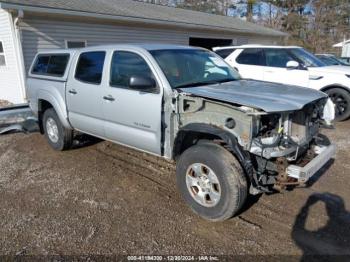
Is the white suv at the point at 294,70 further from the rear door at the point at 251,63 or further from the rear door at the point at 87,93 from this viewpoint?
the rear door at the point at 87,93

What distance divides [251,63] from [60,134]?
17.8 feet

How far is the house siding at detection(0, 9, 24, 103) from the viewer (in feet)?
31.4

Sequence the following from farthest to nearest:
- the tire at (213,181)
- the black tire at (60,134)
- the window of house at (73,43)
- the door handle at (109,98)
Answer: the window of house at (73,43), the black tire at (60,134), the door handle at (109,98), the tire at (213,181)

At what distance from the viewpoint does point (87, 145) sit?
6.20 m

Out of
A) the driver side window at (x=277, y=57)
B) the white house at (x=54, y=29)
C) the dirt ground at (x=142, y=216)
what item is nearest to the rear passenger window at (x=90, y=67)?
the dirt ground at (x=142, y=216)

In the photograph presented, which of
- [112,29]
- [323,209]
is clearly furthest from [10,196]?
[112,29]

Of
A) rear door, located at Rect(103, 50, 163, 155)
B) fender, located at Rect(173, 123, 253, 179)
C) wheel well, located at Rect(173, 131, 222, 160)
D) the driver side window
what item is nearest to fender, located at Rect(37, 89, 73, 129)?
rear door, located at Rect(103, 50, 163, 155)

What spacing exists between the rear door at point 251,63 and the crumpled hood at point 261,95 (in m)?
4.29

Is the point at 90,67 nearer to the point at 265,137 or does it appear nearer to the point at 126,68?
the point at 126,68

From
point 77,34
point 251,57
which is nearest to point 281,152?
point 251,57

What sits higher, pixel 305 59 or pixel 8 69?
pixel 305 59

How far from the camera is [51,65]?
570cm

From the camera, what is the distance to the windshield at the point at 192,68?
3973mm

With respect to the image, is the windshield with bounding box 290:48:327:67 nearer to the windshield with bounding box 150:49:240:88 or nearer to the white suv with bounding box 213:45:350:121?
the white suv with bounding box 213:45:350:121
